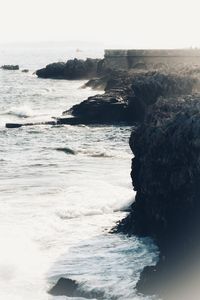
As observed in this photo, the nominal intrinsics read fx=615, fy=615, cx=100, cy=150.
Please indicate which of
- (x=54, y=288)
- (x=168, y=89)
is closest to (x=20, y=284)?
(x=54, y=288)

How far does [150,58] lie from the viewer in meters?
67.8

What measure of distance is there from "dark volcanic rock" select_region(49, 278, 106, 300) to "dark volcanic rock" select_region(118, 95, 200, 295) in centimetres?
90

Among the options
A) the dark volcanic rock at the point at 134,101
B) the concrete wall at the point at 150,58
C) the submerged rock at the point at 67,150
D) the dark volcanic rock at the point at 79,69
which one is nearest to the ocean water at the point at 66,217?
the submerged rock at the point at 67,150

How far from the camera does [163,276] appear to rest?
1248cm

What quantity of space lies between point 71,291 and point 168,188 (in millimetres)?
3651

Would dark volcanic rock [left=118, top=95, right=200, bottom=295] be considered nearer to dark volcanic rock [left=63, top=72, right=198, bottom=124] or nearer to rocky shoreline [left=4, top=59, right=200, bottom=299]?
rocky shoreline [left=4, top=59, right=200, bottom=299]

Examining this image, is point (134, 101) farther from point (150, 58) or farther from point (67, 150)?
point (150, 58)

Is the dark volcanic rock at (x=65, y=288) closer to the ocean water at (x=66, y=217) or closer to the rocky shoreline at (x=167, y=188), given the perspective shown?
the ocean water at (x=66, y=217)

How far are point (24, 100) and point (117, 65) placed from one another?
70.5 ft

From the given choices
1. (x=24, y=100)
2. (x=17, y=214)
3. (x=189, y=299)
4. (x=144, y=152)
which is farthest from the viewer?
(x=24, y=100)

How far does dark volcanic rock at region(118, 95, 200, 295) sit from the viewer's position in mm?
13195

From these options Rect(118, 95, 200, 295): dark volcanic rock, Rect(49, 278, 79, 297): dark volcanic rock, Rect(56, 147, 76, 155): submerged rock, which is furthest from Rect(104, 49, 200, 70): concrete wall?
Rect(49, 278, 79, 297): dark volcanic rock

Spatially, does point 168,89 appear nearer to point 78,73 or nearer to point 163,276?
point 163,276

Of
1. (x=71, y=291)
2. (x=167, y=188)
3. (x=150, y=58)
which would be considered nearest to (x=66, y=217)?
(x=167, y=188)
